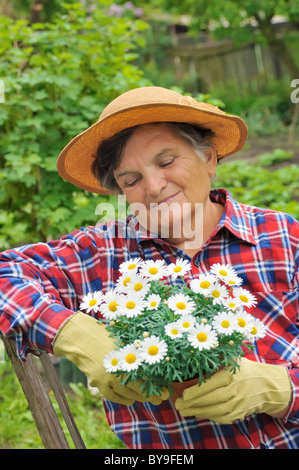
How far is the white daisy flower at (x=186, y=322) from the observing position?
1.14 metres

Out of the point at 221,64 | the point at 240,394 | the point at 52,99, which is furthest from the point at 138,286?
the point at 221,64

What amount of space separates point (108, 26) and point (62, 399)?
7.39 ft

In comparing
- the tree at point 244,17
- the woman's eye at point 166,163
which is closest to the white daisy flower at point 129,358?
the woman's eye at point 166,163

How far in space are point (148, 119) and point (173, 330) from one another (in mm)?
690

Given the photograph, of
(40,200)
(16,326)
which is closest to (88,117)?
(40,200)

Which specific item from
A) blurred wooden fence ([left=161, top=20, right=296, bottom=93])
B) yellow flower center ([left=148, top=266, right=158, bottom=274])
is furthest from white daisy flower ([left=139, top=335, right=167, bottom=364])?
blurred wooden fence ([left=161, top=20, right=296, bottom=93])

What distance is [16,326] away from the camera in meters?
1.41

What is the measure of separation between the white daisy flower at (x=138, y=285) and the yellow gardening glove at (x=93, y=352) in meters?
0.14

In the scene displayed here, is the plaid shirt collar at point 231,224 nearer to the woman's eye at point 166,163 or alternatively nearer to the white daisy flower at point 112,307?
the woman's eye at point 166,163

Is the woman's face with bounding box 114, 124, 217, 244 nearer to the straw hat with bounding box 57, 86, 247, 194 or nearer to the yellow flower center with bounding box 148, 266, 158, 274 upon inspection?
the straw hat with bounding box 57, 86, 247, 194

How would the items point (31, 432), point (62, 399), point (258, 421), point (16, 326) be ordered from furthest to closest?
point (31, 432), point (62, 399), point (258, 421), point (16, 326)

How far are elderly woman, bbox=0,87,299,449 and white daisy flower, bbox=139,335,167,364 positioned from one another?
23 centimetres

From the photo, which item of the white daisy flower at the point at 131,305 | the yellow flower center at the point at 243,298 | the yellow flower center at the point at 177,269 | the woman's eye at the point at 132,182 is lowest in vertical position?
the yellow flower center at the point at 243,298

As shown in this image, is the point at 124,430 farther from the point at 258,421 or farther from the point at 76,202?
the point at 76,202
